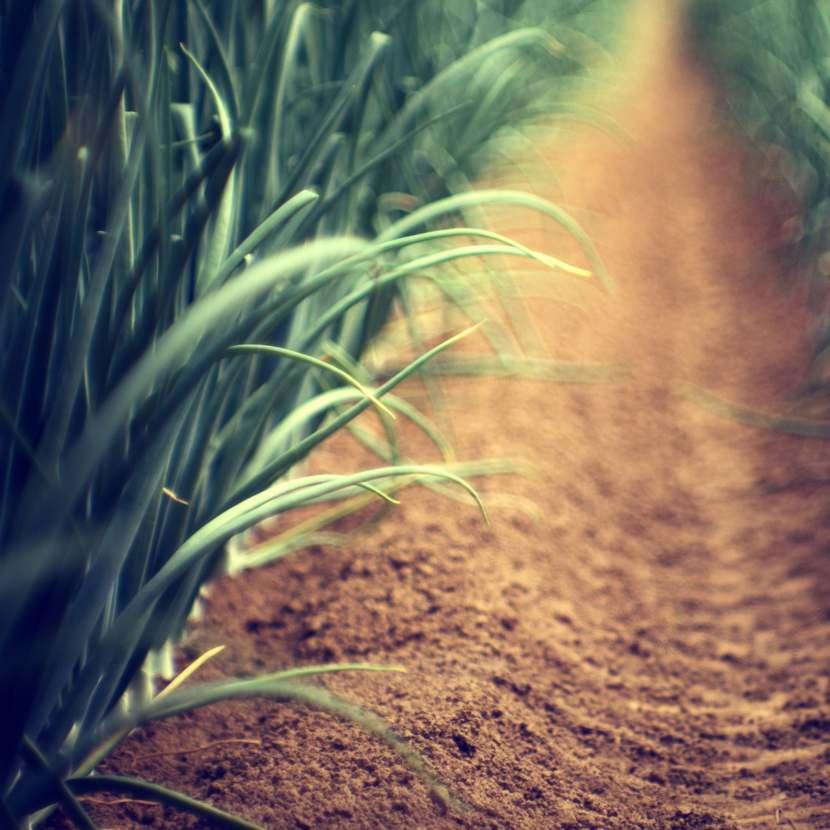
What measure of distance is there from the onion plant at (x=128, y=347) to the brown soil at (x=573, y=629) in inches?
7.2

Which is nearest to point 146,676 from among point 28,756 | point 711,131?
point 28,756

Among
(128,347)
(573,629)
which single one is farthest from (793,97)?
(128,347)

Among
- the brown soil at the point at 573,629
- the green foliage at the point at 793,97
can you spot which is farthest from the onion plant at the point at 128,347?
the green foliage at the point at 793,97

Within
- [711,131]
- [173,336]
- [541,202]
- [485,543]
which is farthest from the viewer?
[711,131]

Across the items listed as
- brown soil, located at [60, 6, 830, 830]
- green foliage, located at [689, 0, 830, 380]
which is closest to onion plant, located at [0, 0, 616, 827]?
brown soil, located at [60, 6, 830, 830]

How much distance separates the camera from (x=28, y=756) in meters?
0.58

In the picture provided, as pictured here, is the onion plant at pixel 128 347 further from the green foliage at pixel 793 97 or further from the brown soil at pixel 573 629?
the green foliage at pixel 793 97

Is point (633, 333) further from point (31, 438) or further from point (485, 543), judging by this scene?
point (31, 438)

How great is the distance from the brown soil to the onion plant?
0.18 m

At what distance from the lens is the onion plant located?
1.75ft

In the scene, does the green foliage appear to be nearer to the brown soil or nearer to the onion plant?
the brown soil

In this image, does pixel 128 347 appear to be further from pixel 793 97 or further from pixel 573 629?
pixel 793 97

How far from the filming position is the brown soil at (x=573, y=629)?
790 mm

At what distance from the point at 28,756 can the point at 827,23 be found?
7.57 ft
